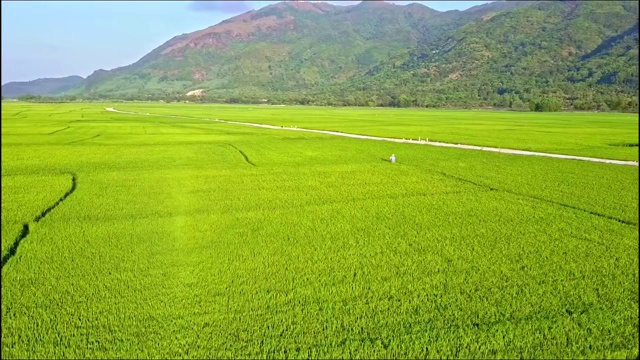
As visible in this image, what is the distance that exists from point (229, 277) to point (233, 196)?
8.41m

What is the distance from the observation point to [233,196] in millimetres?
17578

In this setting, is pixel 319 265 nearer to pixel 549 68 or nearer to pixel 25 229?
pixel 25 229

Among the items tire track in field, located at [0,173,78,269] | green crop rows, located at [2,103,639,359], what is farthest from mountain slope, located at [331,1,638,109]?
tire track in field, located at [0,173,78,269]

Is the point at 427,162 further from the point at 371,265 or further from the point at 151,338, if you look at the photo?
the point at 151,338

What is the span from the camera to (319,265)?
10.2m

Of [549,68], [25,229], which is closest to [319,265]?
[25,229]

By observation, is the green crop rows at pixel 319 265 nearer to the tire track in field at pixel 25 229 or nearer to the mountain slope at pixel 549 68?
the tire track in field at pixel 25 229

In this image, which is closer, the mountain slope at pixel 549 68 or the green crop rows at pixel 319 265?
the green crop rows at pixel 319 265

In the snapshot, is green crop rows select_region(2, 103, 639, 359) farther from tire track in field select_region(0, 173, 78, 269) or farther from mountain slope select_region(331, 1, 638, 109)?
mountain slope select_region(331, 1, 638, 109)

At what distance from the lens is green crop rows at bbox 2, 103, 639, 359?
699cm

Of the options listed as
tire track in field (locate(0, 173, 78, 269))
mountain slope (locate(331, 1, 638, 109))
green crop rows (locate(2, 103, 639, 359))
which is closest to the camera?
green crop rows (locate(2, 103, 639, 359))

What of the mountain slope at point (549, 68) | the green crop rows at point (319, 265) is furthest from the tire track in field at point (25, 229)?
the mountain slope at point (549, 68)

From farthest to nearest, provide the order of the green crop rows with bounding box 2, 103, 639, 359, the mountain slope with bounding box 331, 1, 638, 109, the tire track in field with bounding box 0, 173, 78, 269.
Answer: the mountain slope with bounding box 331, 1, 638, 109 < the tire track in field with bounding box 0, 173, 78, 269 < the green crop rows with bounding box 2, 103, 639, 359

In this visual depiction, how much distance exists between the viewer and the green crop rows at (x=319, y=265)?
22.9 ft
